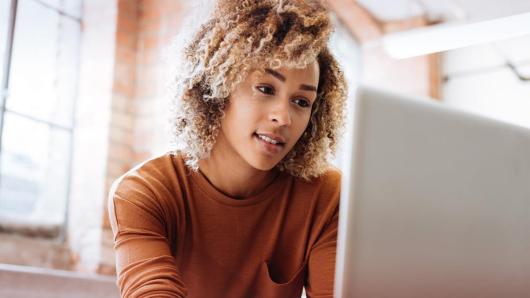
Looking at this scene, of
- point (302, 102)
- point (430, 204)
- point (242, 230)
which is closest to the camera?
point (430, 204)

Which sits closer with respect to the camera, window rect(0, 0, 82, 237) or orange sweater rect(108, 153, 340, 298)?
orange sweater rect(108, 153, 340, 298)

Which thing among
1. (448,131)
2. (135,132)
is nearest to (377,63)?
(135,132)

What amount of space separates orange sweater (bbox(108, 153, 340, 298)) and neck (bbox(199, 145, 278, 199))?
0.07 feet

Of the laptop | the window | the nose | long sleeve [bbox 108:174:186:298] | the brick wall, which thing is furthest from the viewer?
the brick wall

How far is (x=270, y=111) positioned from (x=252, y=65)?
108 millimetres

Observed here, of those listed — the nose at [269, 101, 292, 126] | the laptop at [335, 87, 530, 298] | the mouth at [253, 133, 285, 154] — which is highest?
the nose at [269, 101, 292, 126]

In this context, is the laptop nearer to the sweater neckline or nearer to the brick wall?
the sweater neckline

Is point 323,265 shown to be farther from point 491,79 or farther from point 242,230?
point 491,79

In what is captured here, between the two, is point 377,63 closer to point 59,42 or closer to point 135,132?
point 135,132

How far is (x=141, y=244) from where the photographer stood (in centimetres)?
120

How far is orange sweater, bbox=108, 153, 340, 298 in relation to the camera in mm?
1354

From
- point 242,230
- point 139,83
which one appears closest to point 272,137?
point 242,230

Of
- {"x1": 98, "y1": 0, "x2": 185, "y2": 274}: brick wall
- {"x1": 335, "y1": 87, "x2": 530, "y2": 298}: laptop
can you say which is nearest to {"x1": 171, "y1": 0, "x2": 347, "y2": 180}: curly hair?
{"x1": 335, "y1": 87, "x2": 530, "y2": 298}: laptop

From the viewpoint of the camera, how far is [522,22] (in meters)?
1.43
